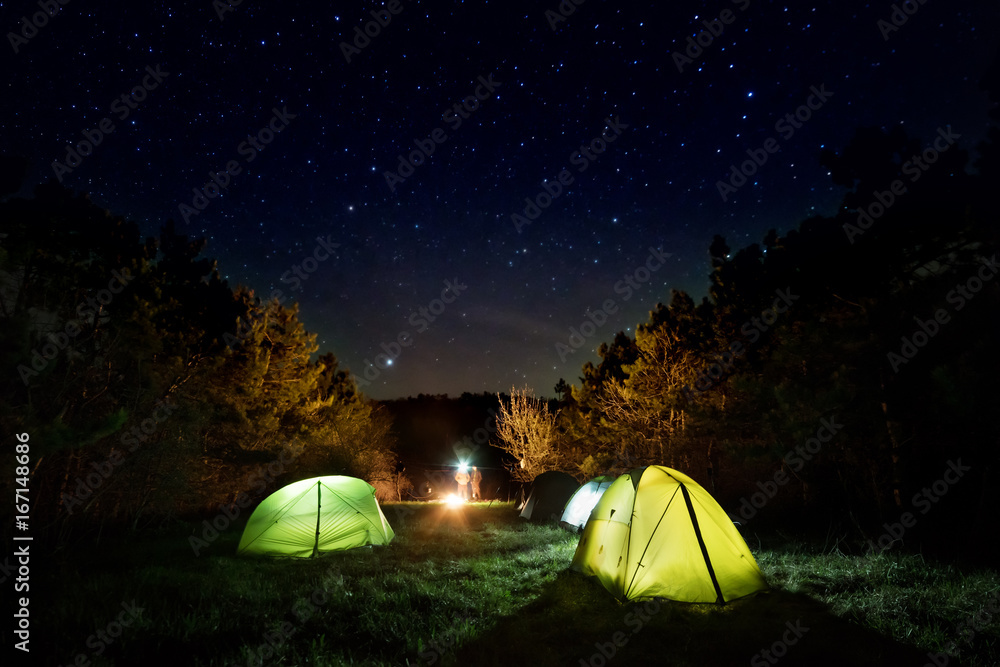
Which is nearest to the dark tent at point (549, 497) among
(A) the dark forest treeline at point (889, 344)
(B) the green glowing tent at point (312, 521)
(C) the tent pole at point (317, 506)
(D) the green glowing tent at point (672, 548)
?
(A) the dark forest treeline at point (889, 344)

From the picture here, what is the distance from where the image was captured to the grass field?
468 cm

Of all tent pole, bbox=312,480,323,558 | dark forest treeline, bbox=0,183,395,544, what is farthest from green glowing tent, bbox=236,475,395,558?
dark forest treeline, bbox=0,183,395,544

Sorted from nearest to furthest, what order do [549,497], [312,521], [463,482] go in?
[312,521]
[549,497]
[463,482]

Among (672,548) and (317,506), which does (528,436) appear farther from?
(672,548)

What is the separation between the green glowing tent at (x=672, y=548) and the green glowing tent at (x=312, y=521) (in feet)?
15.9

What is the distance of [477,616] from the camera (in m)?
5.79

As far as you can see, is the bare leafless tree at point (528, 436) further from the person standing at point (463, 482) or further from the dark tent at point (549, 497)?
the dark tent at point (549, 497)

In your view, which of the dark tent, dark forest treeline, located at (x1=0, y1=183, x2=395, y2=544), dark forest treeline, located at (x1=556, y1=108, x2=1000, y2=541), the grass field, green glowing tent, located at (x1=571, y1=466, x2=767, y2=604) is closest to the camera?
the grass field

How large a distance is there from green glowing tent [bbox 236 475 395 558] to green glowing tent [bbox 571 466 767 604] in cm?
484

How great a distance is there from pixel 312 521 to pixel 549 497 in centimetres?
797

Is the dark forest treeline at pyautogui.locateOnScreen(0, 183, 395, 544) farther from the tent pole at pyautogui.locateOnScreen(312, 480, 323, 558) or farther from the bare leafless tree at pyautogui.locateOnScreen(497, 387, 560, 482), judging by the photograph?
the bare leafless tree at pyautogui.locateOnScreen(497, 387, 560, 482)

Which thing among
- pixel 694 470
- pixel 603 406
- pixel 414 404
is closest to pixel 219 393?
pixel 603 406

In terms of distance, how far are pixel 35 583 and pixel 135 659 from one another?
11.4ft

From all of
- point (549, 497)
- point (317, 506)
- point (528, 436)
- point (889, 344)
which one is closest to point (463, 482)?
point (528, 436)
